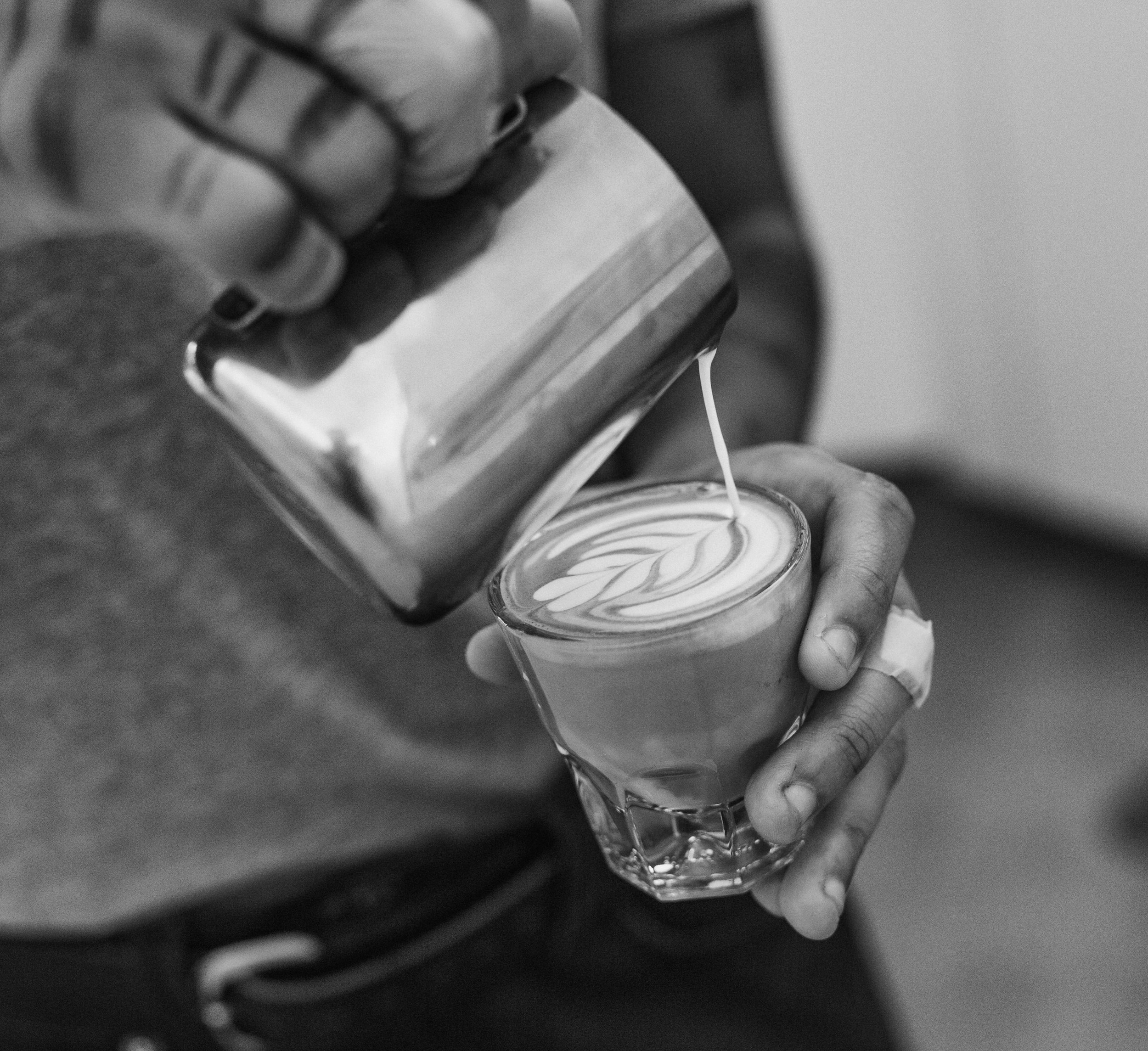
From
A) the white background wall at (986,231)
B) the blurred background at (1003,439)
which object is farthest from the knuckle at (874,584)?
the white background wall at (986,231)

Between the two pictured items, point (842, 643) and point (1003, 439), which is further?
point (1003, 439)

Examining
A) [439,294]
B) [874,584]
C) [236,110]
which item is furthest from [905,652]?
[236,110]

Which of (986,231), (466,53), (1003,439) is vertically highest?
(466,53)

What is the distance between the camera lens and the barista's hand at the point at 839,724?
1.85 feet

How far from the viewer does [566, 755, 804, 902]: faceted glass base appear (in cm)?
68

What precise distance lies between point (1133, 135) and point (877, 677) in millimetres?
2008

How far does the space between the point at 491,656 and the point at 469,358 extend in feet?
0.75

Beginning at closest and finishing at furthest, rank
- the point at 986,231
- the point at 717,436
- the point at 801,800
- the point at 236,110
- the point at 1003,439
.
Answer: the point at 236,110 < the point at 801,800 < the point at 717,436 < the point at 986,231 < the point at 1003,439

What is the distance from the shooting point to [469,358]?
507 millimetres

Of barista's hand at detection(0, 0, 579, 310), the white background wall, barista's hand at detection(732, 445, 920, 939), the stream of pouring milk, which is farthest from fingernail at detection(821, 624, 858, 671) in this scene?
the white background wall

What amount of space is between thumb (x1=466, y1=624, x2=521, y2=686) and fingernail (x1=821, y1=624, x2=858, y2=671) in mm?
177

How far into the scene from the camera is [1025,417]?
277cm

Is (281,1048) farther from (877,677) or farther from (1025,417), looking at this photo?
(1025,417)

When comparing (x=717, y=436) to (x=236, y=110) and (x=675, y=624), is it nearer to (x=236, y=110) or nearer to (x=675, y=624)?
(x=675, y=624)
